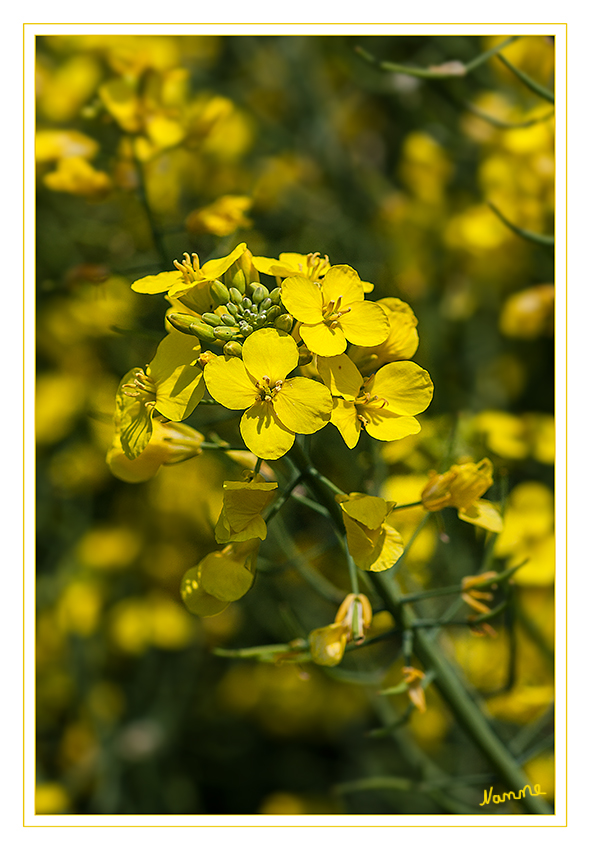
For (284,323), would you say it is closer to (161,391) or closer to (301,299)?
(301,299)

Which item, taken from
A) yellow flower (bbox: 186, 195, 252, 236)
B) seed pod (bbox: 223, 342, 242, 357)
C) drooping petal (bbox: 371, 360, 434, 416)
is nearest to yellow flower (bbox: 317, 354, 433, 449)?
drooping petal (bbox: 371, 360, 434, 416)

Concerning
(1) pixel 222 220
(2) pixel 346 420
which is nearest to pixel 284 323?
(2) pixel 346 420

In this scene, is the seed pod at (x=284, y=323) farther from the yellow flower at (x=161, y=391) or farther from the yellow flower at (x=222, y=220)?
the yellow flower at (x=222, y=220)

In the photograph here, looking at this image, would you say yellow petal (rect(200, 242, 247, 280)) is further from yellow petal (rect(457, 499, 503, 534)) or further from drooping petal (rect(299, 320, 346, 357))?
yellow petal (rect(457, 499, 503, 534))

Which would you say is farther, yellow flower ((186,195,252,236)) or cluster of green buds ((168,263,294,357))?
yellow flower ((186,195,252,236))
